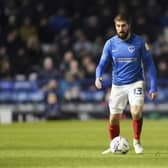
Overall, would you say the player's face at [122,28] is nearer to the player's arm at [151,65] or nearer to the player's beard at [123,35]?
the player's beard at [123,35]

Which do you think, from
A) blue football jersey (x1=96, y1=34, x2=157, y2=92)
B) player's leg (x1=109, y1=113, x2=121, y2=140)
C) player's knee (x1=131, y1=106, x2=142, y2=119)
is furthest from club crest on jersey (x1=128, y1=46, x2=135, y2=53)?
player's leg (x1=109, y1=113, x2=121, y2=140)

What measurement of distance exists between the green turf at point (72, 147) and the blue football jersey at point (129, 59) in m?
1.22

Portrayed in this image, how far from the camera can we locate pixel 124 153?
1386cm

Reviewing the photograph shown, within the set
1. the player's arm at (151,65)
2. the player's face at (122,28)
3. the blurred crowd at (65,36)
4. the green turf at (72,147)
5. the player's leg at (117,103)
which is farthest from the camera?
the blurred crowd at (65,36)

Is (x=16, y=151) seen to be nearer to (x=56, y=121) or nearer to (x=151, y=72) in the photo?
(x=151, y=72)

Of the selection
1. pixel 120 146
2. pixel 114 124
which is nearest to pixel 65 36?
pixel 114 124

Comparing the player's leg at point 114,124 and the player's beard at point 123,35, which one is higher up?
the player's beard at point 123,35

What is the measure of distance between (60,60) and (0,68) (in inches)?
78.1

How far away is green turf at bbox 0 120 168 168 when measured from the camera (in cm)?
1216

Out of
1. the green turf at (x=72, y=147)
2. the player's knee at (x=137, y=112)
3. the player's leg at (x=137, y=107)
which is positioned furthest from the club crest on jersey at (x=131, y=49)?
the green turf at (x=72, y=147)

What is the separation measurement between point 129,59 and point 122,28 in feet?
1.97

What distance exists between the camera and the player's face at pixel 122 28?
13.8m

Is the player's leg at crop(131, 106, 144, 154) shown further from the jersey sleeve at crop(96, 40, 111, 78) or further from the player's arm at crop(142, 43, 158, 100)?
the jersey sleeve at crop(96, 40, 111, 78)

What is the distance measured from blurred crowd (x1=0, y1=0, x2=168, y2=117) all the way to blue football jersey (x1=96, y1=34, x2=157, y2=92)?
1236 centimetres
